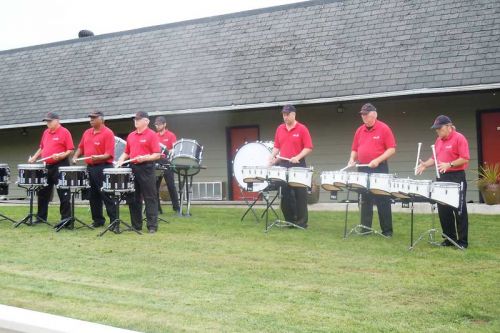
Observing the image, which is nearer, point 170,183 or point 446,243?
point 446,243

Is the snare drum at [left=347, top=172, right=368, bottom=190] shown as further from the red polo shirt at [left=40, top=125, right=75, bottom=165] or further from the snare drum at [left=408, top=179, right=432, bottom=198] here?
the red polo shirt at [left=40, top=125, right=75, bottom=165]

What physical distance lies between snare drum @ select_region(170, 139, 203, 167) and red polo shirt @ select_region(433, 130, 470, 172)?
16.0ft

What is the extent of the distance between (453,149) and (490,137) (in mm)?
6281

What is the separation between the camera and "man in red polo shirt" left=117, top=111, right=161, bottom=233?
32.6 ft

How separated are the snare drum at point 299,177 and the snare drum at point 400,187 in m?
1.68

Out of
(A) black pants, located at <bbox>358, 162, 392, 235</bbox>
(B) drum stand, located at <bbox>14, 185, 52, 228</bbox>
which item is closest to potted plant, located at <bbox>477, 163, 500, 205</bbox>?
(A) black pants, located at <bbox>358, 162, 392, 235</bbox>

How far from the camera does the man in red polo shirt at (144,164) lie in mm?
9945

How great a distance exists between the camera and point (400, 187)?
8.35 m

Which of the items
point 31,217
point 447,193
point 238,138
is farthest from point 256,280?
point 238,138

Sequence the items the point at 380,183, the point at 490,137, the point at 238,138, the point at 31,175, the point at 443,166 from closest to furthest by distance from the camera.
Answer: the point at 443,166 → the point at 380,183 → the point at 31,175 → the point at 490,137 → the point at 238,138

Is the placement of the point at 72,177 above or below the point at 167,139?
below

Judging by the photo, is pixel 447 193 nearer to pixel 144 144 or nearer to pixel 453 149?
pixel 453 149

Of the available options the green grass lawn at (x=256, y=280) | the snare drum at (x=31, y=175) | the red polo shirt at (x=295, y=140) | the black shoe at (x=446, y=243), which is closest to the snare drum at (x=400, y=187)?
the green grass lawn at (x=256, y=280)

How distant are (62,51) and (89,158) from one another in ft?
41.7
